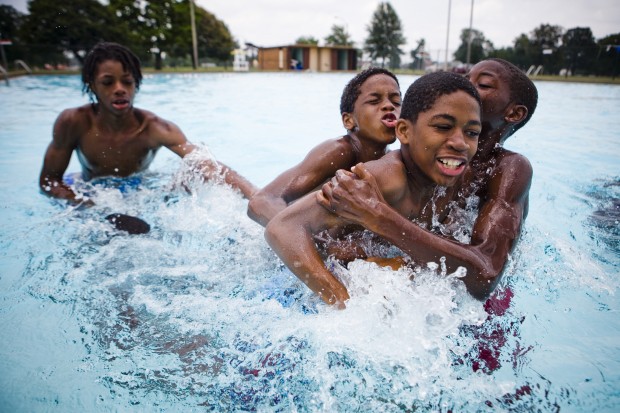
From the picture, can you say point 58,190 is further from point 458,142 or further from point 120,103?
point 458,142

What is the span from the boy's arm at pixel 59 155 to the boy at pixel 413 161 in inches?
120

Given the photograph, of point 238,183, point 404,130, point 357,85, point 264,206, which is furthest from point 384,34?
point 404,130

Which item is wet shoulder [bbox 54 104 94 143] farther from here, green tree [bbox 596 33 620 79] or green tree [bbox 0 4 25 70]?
green tree [bbox 0 4 25 70]

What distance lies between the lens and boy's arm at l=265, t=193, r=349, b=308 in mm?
2123

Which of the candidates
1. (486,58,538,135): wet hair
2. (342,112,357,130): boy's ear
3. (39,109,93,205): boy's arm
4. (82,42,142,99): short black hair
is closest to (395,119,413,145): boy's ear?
(342,112,357,130): boy's ear

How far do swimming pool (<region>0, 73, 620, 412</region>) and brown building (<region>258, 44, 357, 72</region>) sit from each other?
43954 mm

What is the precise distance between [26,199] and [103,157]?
5.51 feet

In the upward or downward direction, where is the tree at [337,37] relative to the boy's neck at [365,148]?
upward

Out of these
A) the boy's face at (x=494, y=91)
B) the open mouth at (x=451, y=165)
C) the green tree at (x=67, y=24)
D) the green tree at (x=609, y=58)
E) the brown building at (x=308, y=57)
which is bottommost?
the open mouth at (x=451, y=165)

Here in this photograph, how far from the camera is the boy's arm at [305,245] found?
2.12m

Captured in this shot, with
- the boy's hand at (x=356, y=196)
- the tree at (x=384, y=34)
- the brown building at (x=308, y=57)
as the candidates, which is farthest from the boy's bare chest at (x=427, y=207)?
the tree at (x=384, y=34)

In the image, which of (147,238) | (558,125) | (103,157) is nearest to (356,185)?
(147,238)

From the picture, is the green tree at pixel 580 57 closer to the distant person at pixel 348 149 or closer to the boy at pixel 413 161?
the distant person at pixel 348 149

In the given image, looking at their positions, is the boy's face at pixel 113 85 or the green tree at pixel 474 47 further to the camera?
the green tree at pixel 474 47
